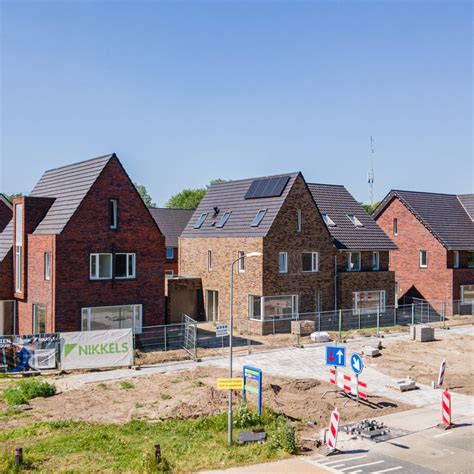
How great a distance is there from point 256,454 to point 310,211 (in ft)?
71.5

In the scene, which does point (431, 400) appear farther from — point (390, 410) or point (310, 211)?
point (310, 211)

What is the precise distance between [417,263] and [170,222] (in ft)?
75.8

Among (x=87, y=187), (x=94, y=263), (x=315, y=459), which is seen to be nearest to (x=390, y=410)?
(x=315, y=459)

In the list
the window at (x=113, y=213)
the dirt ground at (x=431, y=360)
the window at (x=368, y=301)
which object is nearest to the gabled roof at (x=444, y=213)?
the window at (x=368, y=301)

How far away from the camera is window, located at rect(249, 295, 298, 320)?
33.7 meters

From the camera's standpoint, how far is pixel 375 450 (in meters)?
16.0

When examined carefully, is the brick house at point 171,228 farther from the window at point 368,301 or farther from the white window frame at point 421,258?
the white window frame at point 421,258

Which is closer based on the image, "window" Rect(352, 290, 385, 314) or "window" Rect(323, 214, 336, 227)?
"window" Rect(352, 290, 385, 314)

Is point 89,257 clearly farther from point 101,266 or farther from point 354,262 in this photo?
point 354,262

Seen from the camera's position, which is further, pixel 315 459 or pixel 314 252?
pixel 314 252

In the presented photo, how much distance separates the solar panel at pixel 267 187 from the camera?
1389 inches

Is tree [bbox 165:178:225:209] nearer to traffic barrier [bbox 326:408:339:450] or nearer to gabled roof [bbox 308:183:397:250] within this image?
gabled roof [bbox 308:183:397:250]

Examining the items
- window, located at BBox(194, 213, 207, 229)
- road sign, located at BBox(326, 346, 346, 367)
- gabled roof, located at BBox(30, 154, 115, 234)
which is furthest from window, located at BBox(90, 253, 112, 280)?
road sign, located at BBox(326, 346, 346, 367)

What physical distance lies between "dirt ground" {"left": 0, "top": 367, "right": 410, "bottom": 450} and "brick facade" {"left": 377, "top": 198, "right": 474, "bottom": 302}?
22033 millimetres
